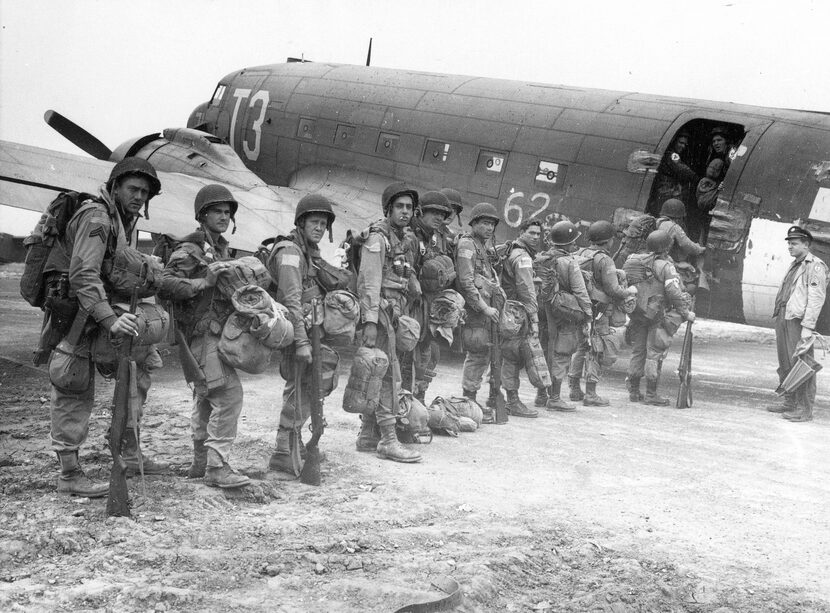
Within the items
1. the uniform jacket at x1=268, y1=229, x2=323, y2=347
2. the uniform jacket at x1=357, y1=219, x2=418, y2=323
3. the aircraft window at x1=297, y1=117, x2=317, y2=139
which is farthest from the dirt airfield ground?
the aircraft window at x1=297, y1=117, x2=317, y2=139

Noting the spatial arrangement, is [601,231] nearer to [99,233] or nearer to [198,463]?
[198,463]

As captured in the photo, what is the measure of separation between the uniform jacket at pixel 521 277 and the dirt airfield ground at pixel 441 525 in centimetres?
130

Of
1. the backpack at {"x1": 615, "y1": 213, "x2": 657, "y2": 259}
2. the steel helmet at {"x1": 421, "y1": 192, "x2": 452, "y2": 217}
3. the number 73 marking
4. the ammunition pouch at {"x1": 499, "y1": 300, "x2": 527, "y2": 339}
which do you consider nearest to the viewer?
the steel helmet at {"x1": 421, "y1": 192, "x2": 452, "y2": 217}

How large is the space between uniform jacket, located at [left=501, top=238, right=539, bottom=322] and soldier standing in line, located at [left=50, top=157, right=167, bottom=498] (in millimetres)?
4219

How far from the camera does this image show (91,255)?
4793 millimetres

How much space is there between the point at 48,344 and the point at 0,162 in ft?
19.4

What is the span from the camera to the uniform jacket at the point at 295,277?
5.61 meters

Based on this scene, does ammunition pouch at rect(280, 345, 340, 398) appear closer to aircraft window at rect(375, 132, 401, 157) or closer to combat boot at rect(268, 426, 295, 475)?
combat boot at rect(268, 426, 295, 475)

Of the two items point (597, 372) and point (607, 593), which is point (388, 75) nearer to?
point (597, 372)

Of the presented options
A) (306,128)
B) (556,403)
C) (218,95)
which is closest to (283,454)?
(556,403)

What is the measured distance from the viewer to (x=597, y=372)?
9539 millimetres

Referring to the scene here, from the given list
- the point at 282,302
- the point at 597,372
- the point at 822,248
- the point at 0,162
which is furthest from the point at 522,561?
the point at 0,162

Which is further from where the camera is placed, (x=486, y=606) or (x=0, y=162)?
(x=0, y=162)

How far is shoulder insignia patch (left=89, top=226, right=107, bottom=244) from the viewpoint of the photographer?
4.81m
